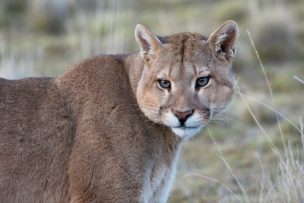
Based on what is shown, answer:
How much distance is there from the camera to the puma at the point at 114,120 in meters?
8.34

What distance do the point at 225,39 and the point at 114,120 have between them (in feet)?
4.25

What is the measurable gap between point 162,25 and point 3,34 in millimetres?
3718

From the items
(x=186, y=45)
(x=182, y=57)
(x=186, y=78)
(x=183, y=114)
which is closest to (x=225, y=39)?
(x=186, y=45)

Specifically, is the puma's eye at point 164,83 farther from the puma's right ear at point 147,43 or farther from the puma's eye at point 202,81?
the puma's right ear at point 147,43

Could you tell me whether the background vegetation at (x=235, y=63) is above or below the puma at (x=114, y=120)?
below

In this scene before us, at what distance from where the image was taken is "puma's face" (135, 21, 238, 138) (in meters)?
8.33

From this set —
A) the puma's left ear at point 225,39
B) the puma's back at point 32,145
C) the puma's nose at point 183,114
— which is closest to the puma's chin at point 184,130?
the puma's nose at point 183,114

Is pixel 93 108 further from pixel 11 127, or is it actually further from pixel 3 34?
pixel 3 34

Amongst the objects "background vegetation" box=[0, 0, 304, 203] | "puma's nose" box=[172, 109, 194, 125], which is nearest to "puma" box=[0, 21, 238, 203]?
"puma's nose" box=[172, 109, 194, 125]

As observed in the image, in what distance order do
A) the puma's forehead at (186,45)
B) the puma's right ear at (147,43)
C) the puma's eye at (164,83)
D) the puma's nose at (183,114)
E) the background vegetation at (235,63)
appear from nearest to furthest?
the puma's nose at (183,114)
the puma's eye at (164,83)
the puma's forehead at (186,45)
the puma's right ear at (147,43)
the background vegetation at (235,63)

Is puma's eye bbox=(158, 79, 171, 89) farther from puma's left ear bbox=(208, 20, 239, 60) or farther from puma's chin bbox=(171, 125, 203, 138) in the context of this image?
puma's left ear bbox=(208, 20, 239, 60)

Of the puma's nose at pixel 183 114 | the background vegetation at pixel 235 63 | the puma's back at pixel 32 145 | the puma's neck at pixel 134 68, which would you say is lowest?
the background vegetation at pixel 235 63

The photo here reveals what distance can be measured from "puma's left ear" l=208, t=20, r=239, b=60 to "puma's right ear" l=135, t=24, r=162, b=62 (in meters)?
0.50

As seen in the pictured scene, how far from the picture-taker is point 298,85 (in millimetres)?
17391
